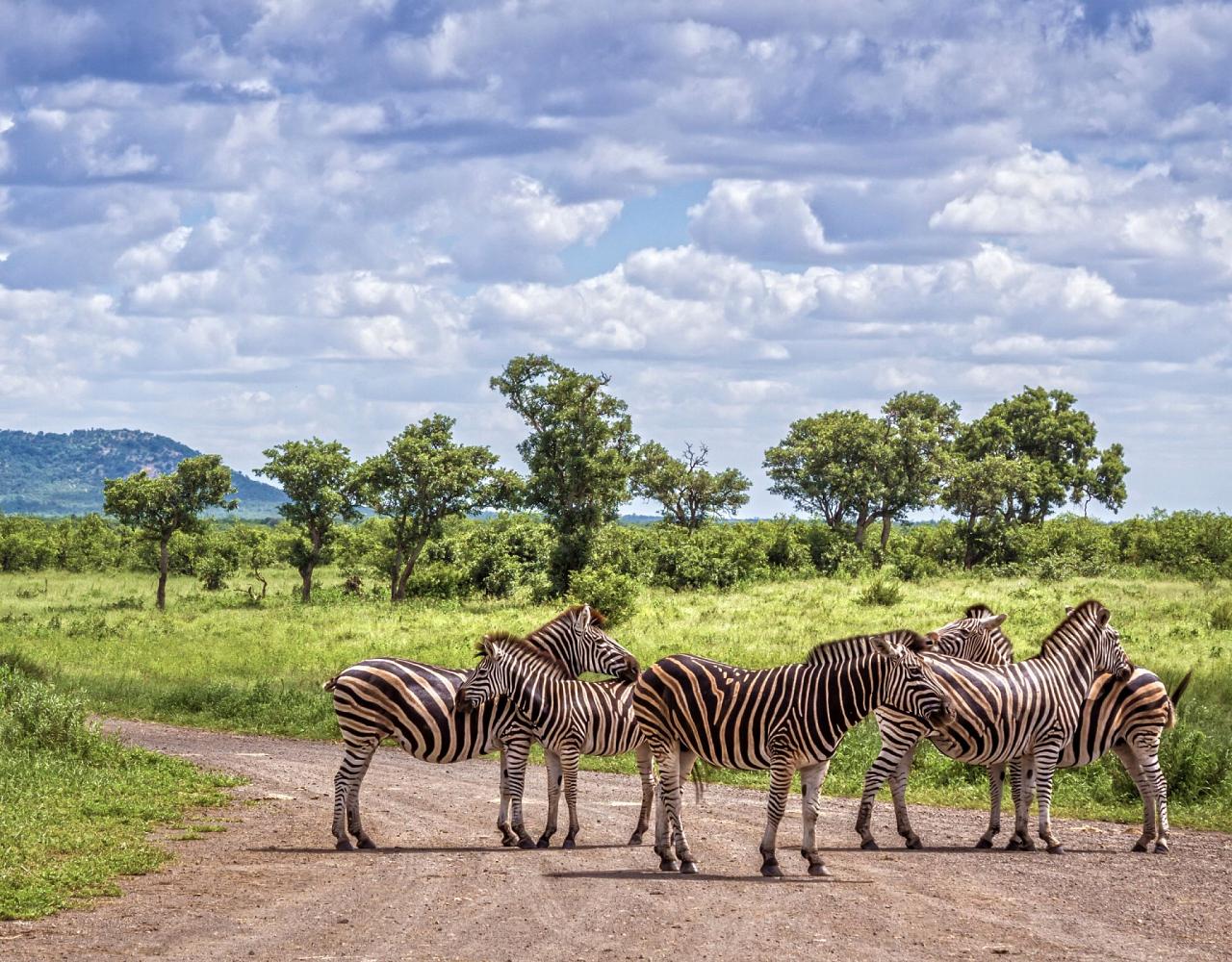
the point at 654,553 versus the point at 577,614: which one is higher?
the point at 654,553

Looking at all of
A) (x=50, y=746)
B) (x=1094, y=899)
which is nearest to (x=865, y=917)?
(x=1094, y=899)

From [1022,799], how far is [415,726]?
625cm

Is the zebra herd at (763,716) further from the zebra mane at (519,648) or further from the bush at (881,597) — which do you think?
the bush at (881,597)

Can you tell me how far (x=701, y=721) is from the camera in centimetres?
1365

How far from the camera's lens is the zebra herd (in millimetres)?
13289

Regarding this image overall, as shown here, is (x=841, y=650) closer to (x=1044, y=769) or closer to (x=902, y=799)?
(x=902, y=799)

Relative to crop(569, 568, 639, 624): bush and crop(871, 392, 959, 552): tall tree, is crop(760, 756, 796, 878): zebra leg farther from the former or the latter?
crop(871, 392, 959, 552): tall tree

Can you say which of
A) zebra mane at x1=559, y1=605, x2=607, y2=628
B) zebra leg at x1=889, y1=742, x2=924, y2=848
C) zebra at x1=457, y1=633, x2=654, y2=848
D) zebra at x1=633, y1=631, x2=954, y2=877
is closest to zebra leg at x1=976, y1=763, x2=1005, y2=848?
zebra leg at x1=889, y1=742, x2=924, y2=848

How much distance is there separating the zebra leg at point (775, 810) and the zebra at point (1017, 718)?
202cm

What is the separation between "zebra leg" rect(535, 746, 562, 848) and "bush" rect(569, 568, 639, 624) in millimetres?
26779

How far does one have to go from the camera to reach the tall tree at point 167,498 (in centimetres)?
5728

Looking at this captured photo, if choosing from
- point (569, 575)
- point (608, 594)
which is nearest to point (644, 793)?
point (608, 594)

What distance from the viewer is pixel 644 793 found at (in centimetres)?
1502

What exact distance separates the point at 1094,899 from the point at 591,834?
17.1 ft
